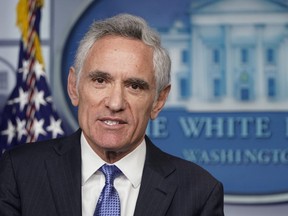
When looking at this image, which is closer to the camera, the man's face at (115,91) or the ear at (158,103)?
the man's face at (115,91)

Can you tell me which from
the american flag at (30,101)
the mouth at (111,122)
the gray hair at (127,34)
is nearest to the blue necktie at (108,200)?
the mouth at (111,122)

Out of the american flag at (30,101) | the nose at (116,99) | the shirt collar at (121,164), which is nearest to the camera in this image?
the nose at (116,99)

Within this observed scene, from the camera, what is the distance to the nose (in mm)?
1357

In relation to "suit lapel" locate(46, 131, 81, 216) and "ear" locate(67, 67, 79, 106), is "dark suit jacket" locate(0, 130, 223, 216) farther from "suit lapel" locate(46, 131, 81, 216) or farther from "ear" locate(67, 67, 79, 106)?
"ear" locate(67, 67, 79, 106)

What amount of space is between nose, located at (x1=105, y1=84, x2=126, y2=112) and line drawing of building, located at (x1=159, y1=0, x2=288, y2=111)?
52.3 inches

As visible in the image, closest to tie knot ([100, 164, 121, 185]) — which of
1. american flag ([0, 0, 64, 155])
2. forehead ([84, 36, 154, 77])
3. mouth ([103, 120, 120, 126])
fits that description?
mouth ([103, 120, 120, 126])

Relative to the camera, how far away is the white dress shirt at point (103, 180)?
1437 millimetres

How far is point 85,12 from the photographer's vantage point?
107 inches

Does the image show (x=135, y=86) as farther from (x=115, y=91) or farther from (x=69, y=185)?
(x=69, y=185)

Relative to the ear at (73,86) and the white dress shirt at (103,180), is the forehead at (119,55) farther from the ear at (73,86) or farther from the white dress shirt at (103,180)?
the white dress shirt at (103,180)

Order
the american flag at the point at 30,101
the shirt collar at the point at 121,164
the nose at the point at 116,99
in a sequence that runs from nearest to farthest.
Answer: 1. the nose at the point at 116,99
2. the shirt collar at the point at 121,164
3. the american flag at the point at 30,101

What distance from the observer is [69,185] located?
1.43 m

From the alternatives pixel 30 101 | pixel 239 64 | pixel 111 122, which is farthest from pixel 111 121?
pixel 239 64

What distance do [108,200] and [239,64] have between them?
1.41 m
